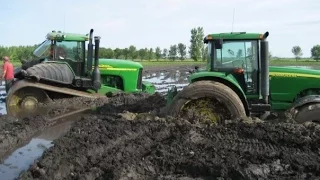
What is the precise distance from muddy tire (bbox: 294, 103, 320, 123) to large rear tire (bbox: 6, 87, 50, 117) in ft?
28.9

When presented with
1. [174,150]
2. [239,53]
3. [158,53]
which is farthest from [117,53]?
[174,150]

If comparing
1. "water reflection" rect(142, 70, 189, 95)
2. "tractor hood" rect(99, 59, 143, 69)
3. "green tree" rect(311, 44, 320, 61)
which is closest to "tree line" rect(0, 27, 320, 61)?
"green tree" rect(311, 44, 320, 61)

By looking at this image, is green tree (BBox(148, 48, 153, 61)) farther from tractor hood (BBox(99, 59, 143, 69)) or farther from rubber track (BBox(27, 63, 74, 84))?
rubber track (BBox(27, 63, 74, 84))

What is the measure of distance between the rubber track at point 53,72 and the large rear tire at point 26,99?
0.58 meters

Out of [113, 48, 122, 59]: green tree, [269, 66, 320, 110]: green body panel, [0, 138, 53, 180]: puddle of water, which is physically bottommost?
[0, 138, 53, 180]: puddle of water

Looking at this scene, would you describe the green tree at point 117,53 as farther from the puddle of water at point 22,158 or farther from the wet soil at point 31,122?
the puddle of water at point 22,158

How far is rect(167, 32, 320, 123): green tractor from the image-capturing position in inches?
330

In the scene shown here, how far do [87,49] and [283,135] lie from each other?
9.62m

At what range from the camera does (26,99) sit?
13.6m

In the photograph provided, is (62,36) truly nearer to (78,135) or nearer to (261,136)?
(78,135)

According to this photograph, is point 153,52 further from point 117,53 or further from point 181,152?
point 181,152

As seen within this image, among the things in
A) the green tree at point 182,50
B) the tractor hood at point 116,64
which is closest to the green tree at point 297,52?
the green tree at point 182,50

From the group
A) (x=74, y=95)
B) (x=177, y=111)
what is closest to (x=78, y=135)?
(x=177, y=111)

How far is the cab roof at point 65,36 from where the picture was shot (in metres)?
14.7
